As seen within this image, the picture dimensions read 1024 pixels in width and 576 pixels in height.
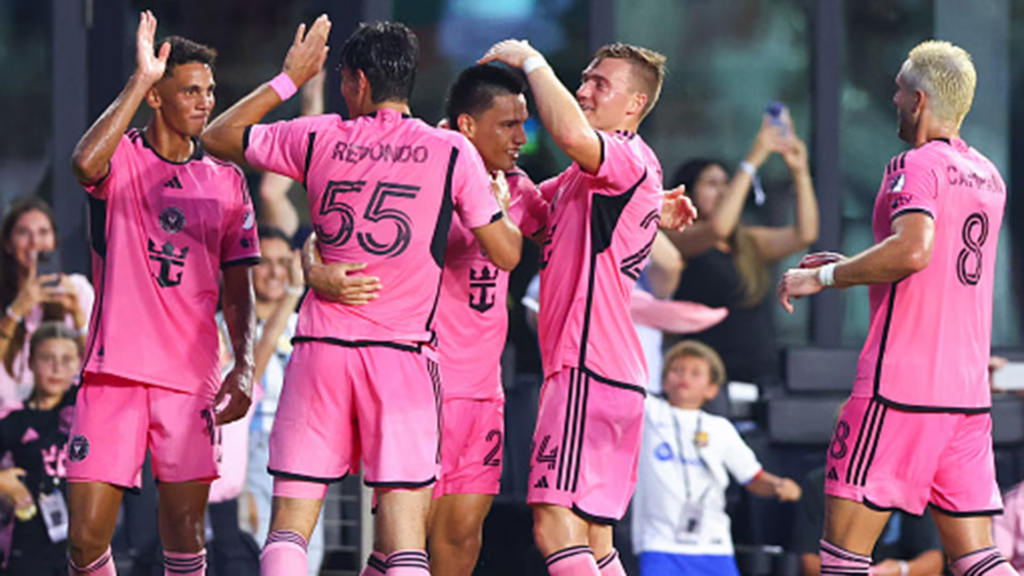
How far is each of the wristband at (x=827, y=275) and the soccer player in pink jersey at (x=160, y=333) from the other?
6.67 ft

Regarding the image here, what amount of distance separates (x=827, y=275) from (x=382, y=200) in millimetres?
1543

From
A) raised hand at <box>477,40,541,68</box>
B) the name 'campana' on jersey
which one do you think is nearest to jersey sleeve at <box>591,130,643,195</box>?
raised hand at <box>477,40,541,68</box>

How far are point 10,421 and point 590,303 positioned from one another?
11.6 ft

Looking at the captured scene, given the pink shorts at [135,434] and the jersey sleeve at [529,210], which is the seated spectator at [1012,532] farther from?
the pink shorts at [135,434]

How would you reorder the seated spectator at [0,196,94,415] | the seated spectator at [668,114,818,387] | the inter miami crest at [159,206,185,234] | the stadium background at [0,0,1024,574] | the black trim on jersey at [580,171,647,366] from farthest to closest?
the stadium background at [0,0,1024,574]
the seated spectator at [668,114,818,387]
the seated spectator at [0,196,94,415]
the inter miami crest at [159,206,185,234]
the black trim on jersey at [580,171,647,366]

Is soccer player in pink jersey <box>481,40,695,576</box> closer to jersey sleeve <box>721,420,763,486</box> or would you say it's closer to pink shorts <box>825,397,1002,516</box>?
pink shorts <box>825,397,1002,516</box>

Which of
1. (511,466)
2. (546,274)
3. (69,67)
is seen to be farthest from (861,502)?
(69,67)

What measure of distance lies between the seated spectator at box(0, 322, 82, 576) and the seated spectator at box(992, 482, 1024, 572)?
14.7 ft

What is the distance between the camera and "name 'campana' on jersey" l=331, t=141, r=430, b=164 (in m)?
4.39

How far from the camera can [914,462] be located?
4.76 meters

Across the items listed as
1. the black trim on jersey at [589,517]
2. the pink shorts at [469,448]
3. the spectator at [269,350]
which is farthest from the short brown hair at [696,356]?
the black trim on jersey at [589,517]

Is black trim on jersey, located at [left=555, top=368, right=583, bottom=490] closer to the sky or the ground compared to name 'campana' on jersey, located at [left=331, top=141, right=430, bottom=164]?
closer to the ground

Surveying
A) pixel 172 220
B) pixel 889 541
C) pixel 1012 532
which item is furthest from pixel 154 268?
pixel 1012 532

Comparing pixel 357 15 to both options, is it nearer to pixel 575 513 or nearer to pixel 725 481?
pixel 725 481
